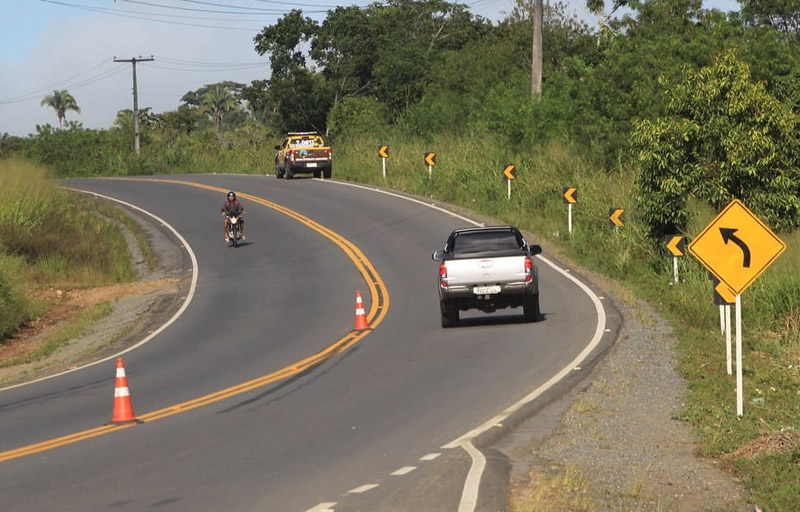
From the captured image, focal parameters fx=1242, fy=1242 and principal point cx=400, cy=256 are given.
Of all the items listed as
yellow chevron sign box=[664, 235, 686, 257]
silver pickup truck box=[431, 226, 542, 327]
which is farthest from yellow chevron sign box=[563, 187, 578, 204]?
silver pickup truck box=[431, 226, 542, 327]

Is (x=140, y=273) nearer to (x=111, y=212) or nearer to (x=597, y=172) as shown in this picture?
(x=111, y=212)

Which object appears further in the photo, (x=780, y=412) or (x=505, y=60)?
(x=505, y=60)

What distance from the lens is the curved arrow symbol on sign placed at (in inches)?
592

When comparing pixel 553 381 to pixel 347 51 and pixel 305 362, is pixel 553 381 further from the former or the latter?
pixel 347 51

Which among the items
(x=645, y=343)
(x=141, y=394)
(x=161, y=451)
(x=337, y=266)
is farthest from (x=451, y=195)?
(x=161, y=451)

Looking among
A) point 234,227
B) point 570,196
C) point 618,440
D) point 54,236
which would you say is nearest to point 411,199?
point 234,227

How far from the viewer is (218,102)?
5723 inches

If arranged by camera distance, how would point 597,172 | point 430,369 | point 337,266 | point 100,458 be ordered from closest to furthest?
1. point 100,458
2. point 430,369
3. point 337,266
4. point 597,172

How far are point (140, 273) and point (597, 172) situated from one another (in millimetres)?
17182

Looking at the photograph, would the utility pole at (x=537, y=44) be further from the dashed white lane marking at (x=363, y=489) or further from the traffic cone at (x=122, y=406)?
the dashed white lane marking at (x=363, y=489)

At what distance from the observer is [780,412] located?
1543 cm

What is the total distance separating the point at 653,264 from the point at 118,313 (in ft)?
46.9

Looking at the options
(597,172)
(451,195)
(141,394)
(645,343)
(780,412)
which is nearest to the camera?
(780,412)

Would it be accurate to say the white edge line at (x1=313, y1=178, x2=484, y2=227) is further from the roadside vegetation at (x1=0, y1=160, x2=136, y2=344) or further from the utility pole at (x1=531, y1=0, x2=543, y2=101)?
the roadside vegetation at (x1=0, y1=160, x2=136, y2=344)
